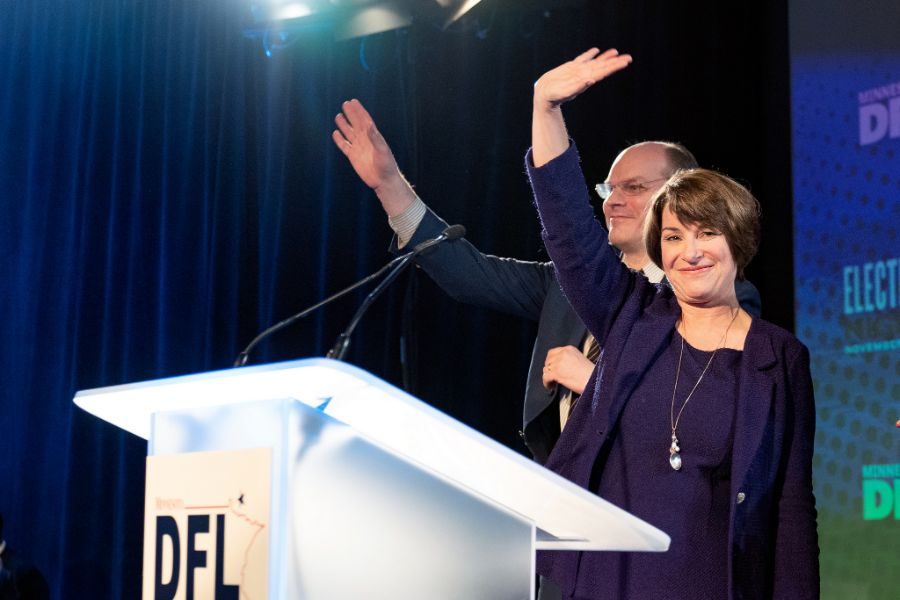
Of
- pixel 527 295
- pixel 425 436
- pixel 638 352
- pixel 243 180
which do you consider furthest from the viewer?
pixel 243 180

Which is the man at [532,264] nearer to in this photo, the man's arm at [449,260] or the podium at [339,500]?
the man's arm at [449,260]

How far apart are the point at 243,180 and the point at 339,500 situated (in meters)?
3.56

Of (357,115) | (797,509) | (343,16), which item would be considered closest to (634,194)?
(357,115)

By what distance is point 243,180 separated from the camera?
4.50 metres

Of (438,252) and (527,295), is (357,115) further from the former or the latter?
(527,295)

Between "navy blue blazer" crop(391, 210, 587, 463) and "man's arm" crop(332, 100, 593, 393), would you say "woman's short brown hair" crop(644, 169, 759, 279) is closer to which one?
"man's arm" crop(332, 100, 593, 393)

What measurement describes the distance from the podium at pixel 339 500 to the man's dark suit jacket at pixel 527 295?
1.22 meters

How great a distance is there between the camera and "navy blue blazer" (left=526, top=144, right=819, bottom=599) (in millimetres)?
1566

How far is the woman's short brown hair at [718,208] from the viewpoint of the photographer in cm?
175

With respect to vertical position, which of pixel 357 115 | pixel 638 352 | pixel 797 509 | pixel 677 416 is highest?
pixel 357 115

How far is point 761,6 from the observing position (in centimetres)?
438

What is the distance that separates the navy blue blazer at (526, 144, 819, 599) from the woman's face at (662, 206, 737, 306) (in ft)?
0.21

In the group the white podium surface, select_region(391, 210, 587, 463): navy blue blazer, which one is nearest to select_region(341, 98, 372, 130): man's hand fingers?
select_region(391, 210, 587, 463): navy blue blazer

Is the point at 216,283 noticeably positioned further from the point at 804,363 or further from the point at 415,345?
the point at 804,363
